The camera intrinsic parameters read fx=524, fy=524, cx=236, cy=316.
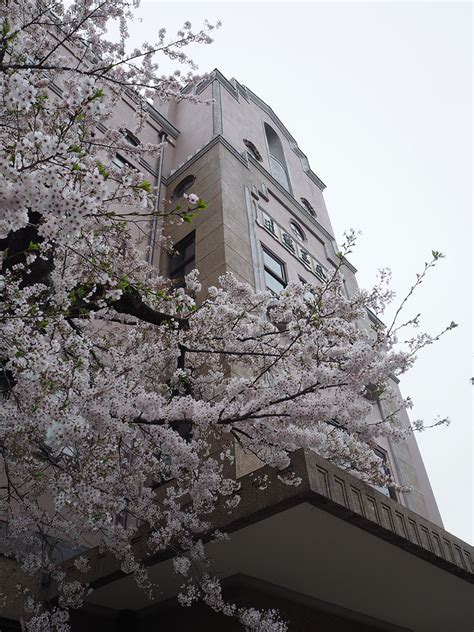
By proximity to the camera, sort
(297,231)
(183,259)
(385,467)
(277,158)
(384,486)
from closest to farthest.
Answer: (384,486) → (385,467) → (183,259) → (297,231) → (277,158)

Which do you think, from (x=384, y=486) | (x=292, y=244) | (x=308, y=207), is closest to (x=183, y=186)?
(x=292, y=244)

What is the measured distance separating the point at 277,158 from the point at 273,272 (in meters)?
9.10

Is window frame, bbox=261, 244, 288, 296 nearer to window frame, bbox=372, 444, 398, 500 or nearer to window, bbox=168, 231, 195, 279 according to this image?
window, bbox=168, 231, 195, 279

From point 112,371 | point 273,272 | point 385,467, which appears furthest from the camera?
point 273,272

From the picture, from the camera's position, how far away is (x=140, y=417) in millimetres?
5668

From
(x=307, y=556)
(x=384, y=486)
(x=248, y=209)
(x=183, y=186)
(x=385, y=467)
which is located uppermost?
(x=183, y=186)

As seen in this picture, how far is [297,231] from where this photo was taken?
1738cm

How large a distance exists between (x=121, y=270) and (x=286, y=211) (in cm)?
967

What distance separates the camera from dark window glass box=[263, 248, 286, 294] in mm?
13047

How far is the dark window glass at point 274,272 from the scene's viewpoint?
13.0m

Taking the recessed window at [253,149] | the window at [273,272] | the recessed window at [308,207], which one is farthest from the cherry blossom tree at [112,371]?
the recessed window at [308,207]

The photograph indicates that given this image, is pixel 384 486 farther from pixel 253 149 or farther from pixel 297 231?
pixel 253 149

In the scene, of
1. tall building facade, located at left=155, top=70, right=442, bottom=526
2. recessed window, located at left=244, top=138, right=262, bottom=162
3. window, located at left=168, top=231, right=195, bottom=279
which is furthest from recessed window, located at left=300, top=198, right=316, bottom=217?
window, located at left=168, top=231, right=195, bottom=279

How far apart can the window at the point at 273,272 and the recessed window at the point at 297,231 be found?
308cm
